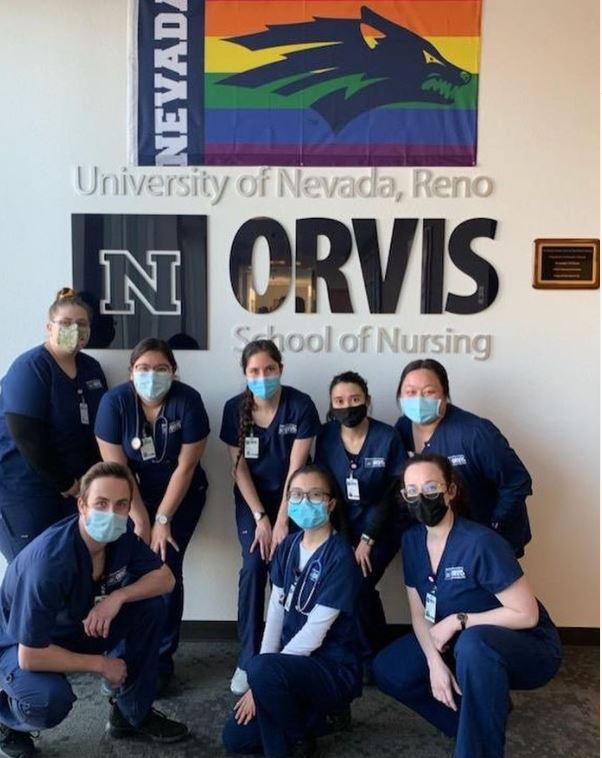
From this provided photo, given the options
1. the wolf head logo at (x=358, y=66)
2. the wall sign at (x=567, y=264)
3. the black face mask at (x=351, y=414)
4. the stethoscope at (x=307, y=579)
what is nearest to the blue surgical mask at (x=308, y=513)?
the stethoscope at (x=307, y=579)

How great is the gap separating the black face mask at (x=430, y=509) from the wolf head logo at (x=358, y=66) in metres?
1.76

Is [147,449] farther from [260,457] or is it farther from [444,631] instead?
[444,631]

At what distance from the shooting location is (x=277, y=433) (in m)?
2.88

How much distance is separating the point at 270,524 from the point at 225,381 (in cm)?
69

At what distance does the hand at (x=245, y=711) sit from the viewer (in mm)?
2346

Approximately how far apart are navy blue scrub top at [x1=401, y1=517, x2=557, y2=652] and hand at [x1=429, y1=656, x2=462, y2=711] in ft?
0.50

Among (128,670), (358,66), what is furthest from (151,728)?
(358,66)

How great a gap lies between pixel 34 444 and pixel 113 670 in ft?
2.95

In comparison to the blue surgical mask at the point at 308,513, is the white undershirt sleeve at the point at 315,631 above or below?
below

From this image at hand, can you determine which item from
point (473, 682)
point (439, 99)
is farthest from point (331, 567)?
point (439, 99)

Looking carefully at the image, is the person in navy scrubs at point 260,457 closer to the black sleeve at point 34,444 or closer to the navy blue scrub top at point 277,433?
the navy blue scrub top at point 277,433

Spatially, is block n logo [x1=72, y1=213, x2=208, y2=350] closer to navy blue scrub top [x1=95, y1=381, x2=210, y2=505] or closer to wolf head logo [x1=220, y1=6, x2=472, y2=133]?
navy blue scrub top [x1=95, y1=381, x2=210, y2=505]

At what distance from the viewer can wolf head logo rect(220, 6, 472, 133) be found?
9.94 feet

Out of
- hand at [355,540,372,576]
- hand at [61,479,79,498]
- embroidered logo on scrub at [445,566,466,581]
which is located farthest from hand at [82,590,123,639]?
embroidered logo on scrub at [445,566,466,581]
